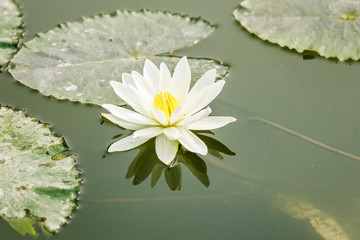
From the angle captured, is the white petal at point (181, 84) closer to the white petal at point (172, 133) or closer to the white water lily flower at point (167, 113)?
the white water lily flower at point (167, 113)

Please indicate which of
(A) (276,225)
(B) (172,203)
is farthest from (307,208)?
(B) (172,203)

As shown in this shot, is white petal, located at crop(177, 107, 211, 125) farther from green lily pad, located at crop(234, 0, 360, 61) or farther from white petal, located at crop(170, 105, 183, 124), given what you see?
green lily pad, located at crop(234, 0, 360, 61)

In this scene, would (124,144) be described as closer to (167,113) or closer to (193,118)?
(167,113)

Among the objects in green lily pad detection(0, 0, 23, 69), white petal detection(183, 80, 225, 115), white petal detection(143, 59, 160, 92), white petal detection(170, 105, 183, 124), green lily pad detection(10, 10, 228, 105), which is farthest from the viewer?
green lily pad detection(0, 0, 23, 69)

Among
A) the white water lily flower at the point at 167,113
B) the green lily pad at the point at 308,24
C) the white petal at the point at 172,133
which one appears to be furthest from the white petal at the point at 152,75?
the green lily pad at the point at 308,24

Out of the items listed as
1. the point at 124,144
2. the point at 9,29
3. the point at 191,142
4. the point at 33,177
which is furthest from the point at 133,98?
the point at 9,29

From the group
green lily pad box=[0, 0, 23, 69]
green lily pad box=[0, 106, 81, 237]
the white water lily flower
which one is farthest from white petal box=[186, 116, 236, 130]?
green lily pad box=[0, 0, 23, 69]

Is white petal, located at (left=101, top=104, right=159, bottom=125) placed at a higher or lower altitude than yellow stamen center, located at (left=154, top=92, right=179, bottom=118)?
lower
